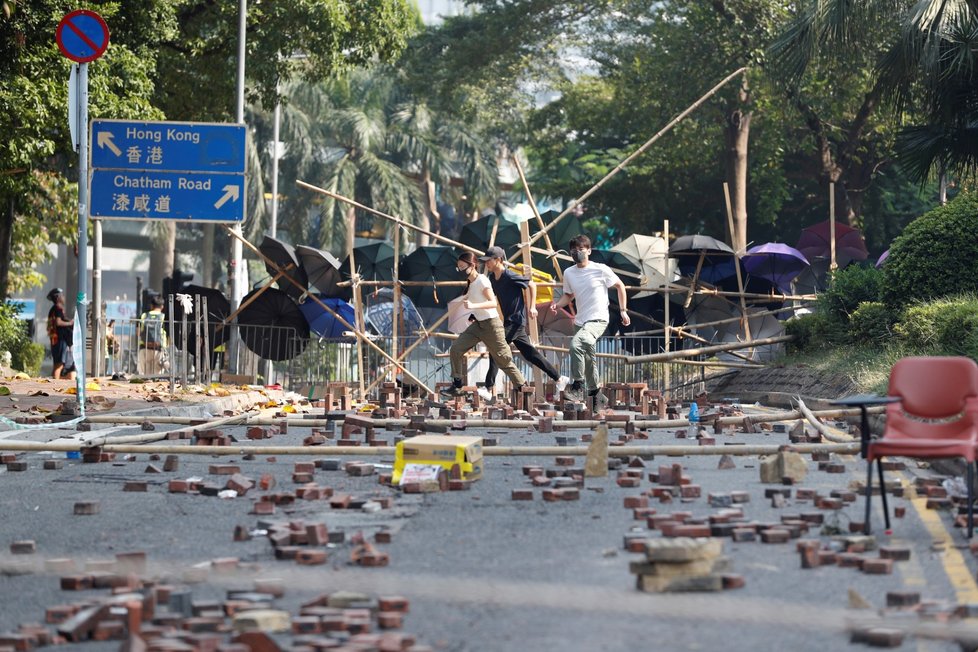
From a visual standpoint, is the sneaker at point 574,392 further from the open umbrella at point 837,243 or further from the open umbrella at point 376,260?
the open umbrella at point 837,243

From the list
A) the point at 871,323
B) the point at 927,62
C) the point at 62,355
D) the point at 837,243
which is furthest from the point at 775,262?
the point at 62,355

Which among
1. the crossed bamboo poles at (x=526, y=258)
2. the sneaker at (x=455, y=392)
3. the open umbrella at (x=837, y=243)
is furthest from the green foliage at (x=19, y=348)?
the open umbrella at (x=837, y=243)

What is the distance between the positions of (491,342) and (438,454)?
298 inches

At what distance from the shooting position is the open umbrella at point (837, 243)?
3172cm

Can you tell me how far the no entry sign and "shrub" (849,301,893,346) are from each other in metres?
10.6

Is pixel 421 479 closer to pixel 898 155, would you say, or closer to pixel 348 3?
pixel 898 155

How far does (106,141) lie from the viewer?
1694 centimetres


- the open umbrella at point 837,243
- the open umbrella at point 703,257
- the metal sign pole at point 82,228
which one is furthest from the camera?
the open umbrella at point 837,243

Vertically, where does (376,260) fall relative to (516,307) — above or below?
above

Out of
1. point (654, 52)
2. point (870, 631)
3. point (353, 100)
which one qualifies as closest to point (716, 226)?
point (654, 52)

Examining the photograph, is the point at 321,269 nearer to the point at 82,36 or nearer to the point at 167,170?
the point at 167,170

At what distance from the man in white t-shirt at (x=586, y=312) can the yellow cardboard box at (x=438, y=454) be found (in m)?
6.46

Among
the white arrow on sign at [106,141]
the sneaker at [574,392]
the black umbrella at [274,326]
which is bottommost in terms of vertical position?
the sneaker at [574,392]

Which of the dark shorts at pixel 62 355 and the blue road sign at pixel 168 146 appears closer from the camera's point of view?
the blue road sign at pixel 168 146
